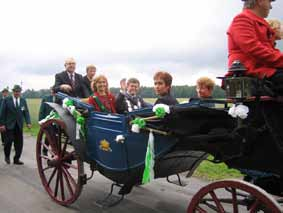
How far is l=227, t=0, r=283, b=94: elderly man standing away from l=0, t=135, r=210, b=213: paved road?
2366mm

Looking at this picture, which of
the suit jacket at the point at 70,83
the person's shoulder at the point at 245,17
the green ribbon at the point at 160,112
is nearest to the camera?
the person's shoulder at the point at 245,17

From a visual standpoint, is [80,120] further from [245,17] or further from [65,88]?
[245,17]

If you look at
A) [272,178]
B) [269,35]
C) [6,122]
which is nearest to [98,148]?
[272,178]

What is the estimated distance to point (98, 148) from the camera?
14.1ft

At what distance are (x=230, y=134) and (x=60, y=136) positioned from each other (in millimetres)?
2684

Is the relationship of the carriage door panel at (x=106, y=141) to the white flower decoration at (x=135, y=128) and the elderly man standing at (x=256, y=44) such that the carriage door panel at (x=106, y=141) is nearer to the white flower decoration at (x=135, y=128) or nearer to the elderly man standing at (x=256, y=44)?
the white flower decoration at (x=135, y=128)

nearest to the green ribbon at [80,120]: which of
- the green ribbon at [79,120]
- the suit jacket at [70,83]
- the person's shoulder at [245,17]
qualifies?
the green ribbon at [79,120]

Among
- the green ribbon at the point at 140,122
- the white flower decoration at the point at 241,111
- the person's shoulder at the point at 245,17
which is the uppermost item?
the person's shoulder at the point at 245,17

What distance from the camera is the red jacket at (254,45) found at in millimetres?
2818

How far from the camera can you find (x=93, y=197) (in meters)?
5.14

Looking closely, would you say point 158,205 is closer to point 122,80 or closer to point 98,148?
point 98,148

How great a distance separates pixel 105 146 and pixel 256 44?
2.08 meters

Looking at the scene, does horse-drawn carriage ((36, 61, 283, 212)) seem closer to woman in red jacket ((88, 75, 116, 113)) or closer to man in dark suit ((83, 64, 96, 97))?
woman in red jacket ((88, 75, 116, 113))

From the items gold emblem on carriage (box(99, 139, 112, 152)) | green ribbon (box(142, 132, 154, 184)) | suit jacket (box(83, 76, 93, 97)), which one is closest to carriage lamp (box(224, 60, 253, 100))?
green ribbon (box(142, 132, 154, 184))
